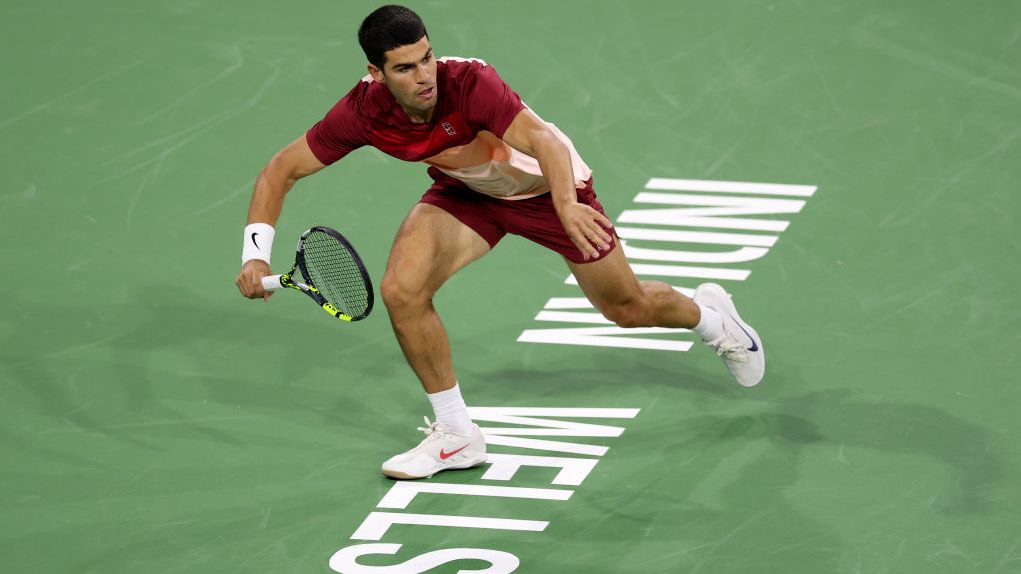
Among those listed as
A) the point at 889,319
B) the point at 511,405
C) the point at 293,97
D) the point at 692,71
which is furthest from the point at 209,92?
the point at 889,319

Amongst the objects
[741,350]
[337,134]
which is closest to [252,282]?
[337,134]

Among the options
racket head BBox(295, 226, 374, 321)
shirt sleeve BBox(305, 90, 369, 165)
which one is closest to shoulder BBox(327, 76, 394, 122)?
shirt sleeve BBox(305, 90, 369, 165)

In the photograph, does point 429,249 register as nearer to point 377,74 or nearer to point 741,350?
point 377,74

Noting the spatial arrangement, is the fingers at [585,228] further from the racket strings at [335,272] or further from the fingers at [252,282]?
the fingers at [252,282]

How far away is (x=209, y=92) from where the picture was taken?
10281mm

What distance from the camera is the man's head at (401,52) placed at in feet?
20.7

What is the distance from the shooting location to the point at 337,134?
675cm

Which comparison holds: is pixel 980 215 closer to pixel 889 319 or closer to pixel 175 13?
pixel 889 319

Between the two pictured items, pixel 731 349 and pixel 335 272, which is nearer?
pixel 335 272

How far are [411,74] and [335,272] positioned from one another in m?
0.90

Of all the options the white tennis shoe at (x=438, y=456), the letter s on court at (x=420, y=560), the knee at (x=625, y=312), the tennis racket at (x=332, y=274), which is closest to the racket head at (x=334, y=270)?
the tennis racket at (x=332, y=274)

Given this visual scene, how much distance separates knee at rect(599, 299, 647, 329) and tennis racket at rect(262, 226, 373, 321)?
1052mm

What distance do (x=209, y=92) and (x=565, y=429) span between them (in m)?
4.05

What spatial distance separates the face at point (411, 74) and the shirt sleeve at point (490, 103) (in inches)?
6.1
